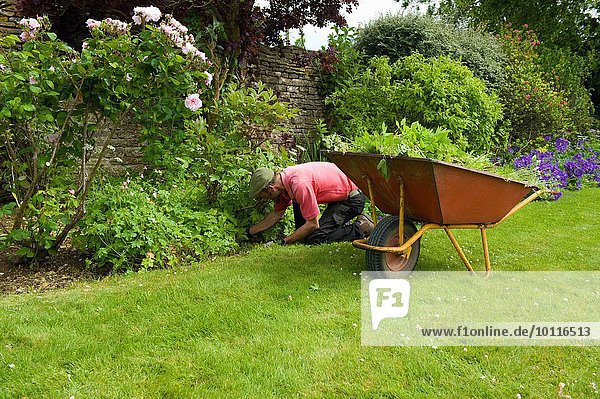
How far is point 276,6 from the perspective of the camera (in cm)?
633

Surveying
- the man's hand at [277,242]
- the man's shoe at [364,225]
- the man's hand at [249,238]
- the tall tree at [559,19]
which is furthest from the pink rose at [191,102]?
the tall tree at [559,19]

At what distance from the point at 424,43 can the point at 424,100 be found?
1.74 meters

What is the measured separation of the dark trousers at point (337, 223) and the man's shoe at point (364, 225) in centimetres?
3

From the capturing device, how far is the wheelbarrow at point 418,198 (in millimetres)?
2922

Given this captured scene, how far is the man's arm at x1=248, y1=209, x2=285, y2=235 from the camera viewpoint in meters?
4.27

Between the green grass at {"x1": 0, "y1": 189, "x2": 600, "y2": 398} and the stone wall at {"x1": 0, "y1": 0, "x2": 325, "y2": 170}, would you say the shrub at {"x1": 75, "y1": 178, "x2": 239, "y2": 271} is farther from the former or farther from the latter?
the stone wall at {"x1": 0, "y1": 0, "x2": 325, "y2": 170}

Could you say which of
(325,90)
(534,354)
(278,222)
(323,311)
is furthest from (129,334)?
(325,90)

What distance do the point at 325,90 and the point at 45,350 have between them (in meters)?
6.27

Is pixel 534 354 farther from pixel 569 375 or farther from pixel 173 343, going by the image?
pixel 173 343

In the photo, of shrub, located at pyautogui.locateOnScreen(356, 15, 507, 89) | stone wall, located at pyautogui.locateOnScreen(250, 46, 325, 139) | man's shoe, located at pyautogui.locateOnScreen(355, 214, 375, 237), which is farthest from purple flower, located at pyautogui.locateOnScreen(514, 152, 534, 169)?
man's shoe, located at pyautogui.locateOnScreen(355, 214, 375, 237)

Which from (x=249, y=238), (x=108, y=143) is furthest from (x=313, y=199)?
(x=108, y=143)

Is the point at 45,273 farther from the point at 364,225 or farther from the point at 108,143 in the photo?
the point at 364,225

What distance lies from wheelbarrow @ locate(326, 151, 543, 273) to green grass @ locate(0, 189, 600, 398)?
0.33 metres

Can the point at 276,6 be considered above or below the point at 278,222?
above
